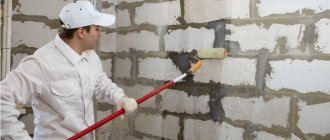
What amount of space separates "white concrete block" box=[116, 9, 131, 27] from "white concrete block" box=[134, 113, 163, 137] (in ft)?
2.46

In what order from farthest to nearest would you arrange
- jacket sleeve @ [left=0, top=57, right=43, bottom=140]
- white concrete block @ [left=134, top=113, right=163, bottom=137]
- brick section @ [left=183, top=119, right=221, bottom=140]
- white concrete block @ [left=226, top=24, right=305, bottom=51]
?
white concrete block @ [left=134, top=113, right=163, bottom=137], brick section @ [left=183, top=119, right=221, bottom=140], white concrete block @ [left=226, top=24, right=305, bottom=51], jacket sleeve @ [left=0, top=57, right=43, bottom=140]

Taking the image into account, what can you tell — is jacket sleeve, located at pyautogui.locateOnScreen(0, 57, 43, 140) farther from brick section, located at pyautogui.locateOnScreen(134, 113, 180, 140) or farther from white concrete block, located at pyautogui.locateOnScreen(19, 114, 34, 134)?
brick section, located at pyautogui.locateOnScreen(134, 113, 180, 140)

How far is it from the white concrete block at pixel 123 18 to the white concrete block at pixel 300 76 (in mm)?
1299

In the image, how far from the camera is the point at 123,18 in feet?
8.92

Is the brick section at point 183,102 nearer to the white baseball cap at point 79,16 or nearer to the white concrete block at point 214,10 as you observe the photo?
the white concrete block at point 214,10

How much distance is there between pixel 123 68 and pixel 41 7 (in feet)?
2.61

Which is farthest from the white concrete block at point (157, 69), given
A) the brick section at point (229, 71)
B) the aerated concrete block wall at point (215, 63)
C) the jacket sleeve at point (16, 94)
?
the jacket sleeve at point (16, 94)

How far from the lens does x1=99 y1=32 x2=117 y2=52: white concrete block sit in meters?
2.75

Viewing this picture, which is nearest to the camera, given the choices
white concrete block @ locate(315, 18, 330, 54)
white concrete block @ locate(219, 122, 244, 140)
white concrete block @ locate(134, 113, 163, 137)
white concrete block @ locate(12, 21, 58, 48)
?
white concrete block @ locate(315, 18, 330, 54)

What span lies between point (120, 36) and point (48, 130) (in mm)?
1218

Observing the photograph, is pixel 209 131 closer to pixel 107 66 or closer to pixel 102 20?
pixel 102 20

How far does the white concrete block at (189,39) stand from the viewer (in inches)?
→ 82.7

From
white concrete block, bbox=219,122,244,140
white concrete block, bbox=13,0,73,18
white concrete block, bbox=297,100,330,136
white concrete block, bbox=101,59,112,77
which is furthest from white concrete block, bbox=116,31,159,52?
white concrete block, bbox=297,100,330,136

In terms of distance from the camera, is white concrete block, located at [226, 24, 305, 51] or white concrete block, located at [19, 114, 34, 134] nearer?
white concrete block, located at [226, 24, 305, 51]
